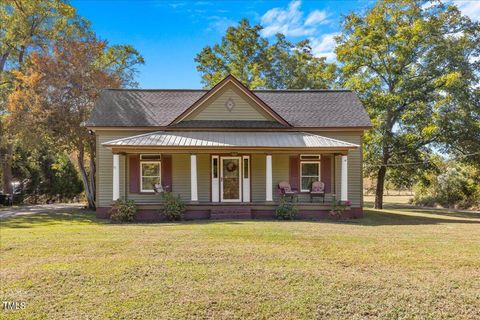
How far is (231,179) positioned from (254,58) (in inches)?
801

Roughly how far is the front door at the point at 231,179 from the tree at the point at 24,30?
50.7 feet

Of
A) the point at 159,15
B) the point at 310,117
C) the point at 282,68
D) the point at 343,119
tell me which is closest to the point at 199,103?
the point at 310,117

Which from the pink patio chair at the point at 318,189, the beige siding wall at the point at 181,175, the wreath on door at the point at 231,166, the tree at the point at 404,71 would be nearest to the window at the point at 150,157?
the beige siding wall at the point at 181,175

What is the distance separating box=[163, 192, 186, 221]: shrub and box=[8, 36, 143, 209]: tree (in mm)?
6924

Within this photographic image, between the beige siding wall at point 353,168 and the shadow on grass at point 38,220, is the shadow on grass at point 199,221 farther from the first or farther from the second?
the beige siding wall at point 353,168

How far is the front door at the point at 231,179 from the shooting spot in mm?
15094

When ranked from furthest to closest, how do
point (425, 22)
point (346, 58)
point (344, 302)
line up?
point (346, 58) < point (425, 22) < point (344, 302)

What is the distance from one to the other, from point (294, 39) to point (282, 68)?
3.21 meters

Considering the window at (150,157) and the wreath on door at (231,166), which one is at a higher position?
the window at (150,157)

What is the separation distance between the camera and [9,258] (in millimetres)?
6590

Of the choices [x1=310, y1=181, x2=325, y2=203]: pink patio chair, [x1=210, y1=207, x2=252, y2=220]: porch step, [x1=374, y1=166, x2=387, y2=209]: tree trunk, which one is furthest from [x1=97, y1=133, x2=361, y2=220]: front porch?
[x1=374, y1=166, x2=387, y2=209]: tree trunk

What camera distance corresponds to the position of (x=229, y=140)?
46.3ft

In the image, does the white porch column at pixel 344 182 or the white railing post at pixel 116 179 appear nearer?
the white railing post at pixel 116 179

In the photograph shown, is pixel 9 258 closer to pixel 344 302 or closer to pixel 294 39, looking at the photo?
pixel 344 302
